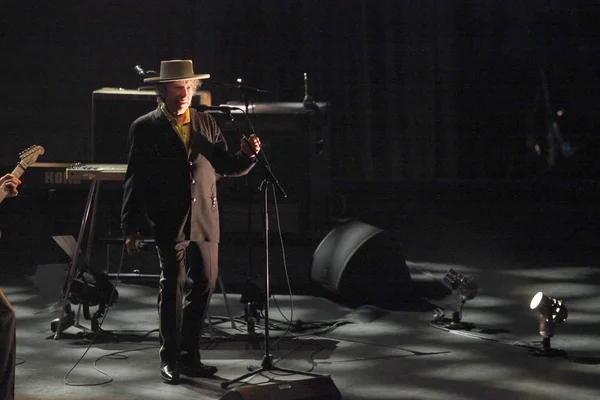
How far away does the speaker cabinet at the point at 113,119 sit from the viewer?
7.16 m

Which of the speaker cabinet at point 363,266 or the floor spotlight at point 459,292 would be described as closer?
the floor spotlight at point 459,292

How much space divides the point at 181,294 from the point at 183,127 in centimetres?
81

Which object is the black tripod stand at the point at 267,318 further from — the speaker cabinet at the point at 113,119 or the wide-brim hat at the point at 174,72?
the speaker cabinet at the point at 113,119

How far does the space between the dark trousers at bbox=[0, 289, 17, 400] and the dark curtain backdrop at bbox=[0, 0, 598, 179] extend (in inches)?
297

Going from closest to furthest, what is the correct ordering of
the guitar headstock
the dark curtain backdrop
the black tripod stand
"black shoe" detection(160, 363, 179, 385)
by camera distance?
the guitar headstock < the black tripod stand < "black shoe" detection(160, 363, 179, 385) < the dark curtain backdrop

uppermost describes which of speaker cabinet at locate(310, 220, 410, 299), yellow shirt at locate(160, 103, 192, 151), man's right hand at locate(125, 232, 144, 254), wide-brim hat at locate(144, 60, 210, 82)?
wide-brim hat at locate(144, 60, 210, 82)

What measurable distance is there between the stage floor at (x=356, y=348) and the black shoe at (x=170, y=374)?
37mm

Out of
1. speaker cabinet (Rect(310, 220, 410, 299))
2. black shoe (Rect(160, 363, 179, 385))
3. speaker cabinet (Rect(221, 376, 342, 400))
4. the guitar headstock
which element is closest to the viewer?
speaker cabinet (Rect(221, 376, 342, 400))

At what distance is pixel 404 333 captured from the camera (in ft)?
19.5

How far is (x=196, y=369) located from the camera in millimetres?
5023

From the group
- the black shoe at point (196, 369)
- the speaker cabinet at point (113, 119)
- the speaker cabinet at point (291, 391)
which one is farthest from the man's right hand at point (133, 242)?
the speaker cabinet at point (113, 119)

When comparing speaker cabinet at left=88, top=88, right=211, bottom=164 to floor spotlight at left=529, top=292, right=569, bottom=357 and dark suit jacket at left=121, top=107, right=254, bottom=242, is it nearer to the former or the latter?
dark suit jacket at left=121, top=107, right=254, bottom=242

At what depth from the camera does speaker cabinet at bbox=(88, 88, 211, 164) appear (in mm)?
7160

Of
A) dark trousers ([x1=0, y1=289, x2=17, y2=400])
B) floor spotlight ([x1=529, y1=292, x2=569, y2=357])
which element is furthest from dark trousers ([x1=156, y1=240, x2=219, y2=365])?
floor spotlight ([x1=529, y1=292, x2=569, y2=357])
